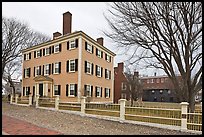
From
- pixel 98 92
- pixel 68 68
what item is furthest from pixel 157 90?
pixel 68 68

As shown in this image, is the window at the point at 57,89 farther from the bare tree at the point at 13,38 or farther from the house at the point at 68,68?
the bare tree at the point at 13,38

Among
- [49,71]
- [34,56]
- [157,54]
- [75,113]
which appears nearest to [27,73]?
[34,56]

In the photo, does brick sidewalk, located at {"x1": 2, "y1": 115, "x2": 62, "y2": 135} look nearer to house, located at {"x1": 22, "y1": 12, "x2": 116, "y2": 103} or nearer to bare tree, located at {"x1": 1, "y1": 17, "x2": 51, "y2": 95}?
house, located at {"x1": 22, "y1": 12, "x2": 116, "y2": 103}

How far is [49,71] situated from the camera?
1080 inches

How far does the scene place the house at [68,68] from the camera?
23906mm

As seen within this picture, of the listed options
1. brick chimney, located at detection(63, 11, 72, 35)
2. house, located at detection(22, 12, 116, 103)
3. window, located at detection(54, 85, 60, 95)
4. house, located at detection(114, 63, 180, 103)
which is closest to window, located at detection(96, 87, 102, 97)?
house, located at detection(22, 12, 116, 103)

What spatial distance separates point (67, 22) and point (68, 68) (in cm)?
626

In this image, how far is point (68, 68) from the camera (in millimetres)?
24797

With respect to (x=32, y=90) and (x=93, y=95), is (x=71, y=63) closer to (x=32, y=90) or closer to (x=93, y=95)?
(x=93, y=95)

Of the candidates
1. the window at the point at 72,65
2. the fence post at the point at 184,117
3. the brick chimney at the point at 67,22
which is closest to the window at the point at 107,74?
the window at the point at 72,65

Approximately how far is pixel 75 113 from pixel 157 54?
287 inches

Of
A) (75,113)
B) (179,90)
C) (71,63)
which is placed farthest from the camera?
(71,63)

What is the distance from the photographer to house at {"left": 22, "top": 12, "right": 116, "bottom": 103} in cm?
2391

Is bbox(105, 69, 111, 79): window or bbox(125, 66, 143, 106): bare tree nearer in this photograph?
bbox(105, 69, 111, 79): window
